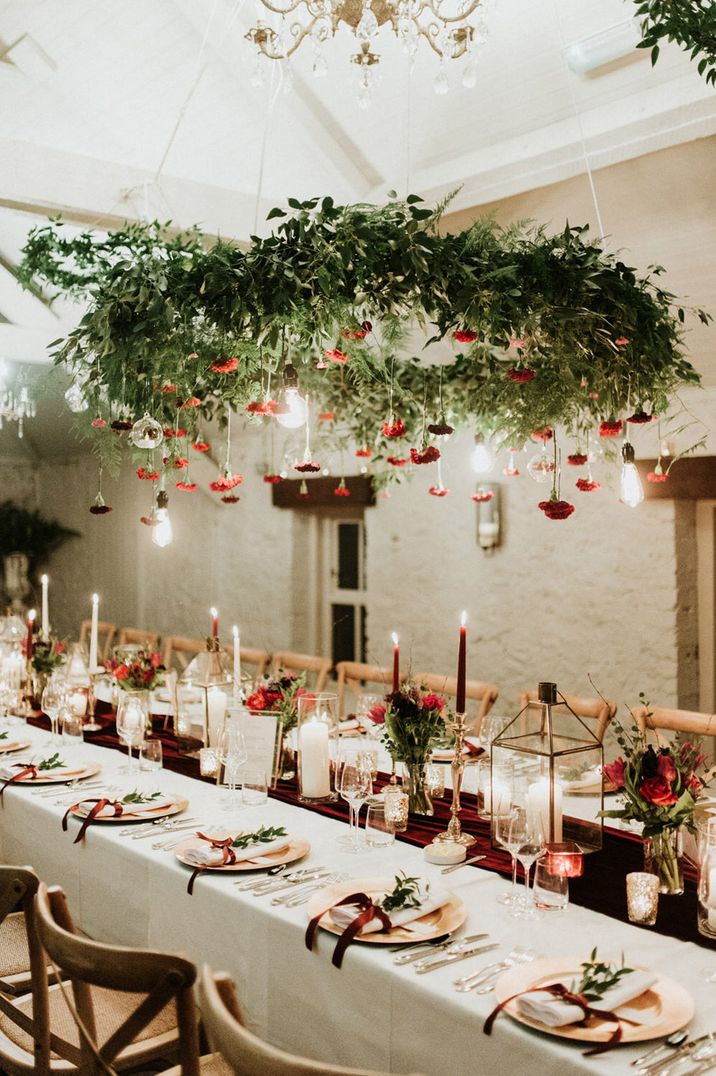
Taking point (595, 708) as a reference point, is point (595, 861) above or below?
below

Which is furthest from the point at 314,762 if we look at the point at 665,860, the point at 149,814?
the point at 665,860

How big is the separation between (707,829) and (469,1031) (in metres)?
0.66

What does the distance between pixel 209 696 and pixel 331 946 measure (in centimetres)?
154

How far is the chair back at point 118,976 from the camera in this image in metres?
1.55

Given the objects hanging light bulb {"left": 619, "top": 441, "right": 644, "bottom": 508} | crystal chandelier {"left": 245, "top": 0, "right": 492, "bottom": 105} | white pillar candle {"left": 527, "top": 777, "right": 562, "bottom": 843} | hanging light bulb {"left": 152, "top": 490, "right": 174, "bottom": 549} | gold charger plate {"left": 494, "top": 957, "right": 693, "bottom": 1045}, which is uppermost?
crystal chandelier {"left": 245, "top": 0, "right": 492, "bottom": 105}

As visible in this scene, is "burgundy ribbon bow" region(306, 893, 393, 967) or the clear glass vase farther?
the clear glass vase

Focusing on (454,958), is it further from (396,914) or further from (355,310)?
(355,310)

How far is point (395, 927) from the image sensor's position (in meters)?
1.90

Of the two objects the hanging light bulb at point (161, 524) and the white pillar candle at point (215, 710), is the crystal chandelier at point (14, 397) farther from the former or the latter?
the white pillar candle at point (215, 710)

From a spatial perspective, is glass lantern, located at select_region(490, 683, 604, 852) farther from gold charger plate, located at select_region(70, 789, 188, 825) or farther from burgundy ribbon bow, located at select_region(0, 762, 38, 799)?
burgundy ribbon bow, located at select_region(0, 762, 38, 799)

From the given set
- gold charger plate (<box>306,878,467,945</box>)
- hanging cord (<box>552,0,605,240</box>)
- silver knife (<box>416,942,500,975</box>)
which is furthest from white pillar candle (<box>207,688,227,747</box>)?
hanging cord (<box>552,0,605,240</box>)

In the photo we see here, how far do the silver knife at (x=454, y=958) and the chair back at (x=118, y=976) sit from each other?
417 mm

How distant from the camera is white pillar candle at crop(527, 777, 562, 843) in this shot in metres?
2.31

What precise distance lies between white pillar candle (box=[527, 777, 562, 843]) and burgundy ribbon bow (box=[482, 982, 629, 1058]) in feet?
2.22
